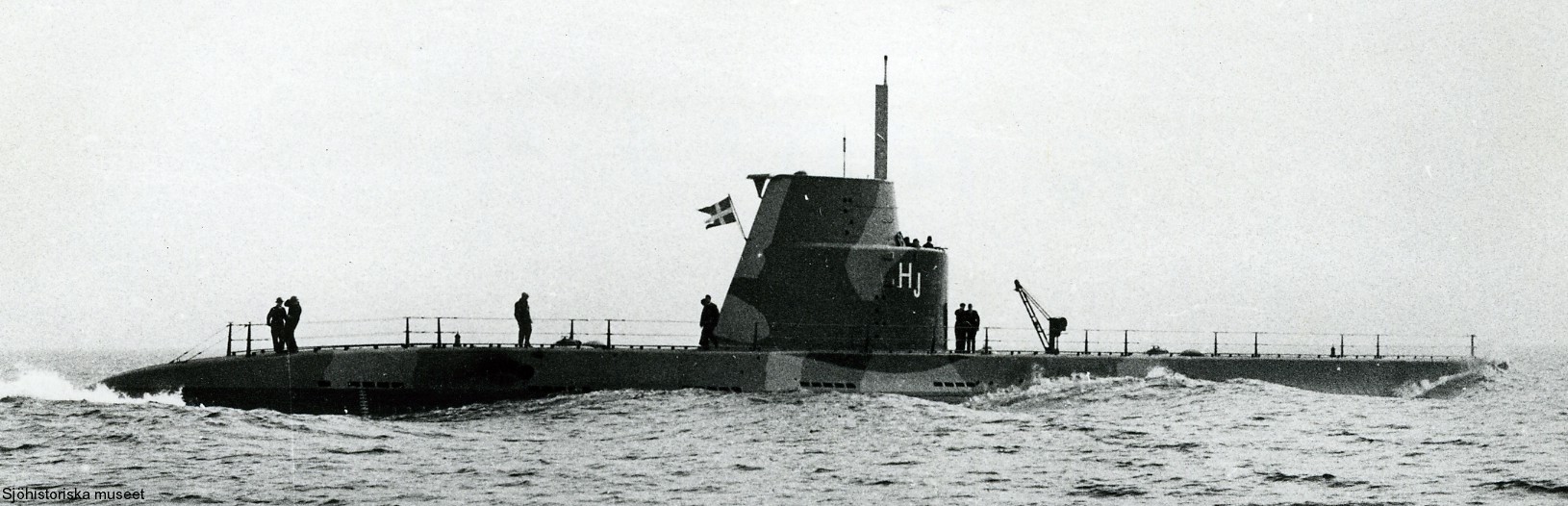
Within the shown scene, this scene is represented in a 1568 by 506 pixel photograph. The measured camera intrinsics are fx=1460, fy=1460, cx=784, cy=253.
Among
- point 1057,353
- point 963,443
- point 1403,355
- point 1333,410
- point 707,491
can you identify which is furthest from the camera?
point 1403,355

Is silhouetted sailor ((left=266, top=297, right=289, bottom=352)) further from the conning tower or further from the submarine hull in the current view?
the conning tower

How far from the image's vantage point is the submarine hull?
21.7 meters

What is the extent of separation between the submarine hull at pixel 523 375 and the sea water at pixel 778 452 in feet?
1.83

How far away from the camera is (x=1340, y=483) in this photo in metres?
14.2

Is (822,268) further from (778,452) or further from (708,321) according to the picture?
(778,452)

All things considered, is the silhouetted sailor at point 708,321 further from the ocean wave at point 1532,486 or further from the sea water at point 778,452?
the ocean wave at point 1532,486

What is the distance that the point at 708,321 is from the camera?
24.5 m

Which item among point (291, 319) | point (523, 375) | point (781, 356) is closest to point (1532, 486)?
point (781, 356)

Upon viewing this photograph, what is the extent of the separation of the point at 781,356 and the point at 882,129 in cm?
423

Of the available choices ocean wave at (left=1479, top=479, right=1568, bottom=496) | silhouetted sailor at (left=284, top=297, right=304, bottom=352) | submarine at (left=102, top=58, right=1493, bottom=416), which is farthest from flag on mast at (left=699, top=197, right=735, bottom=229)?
ocean wave at (left=1479, top=479, right=1568, bottom=496)

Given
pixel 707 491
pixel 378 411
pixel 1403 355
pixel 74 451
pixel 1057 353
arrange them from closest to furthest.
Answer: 1. pixel 707 491
2. pixel 74 451
3. pixel 378 411
4. pixel 1057 353
5. pixel 1403 355

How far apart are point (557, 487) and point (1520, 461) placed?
414 inches

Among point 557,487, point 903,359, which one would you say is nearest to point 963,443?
point 557,487

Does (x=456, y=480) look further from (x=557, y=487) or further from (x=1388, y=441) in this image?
(x=1388, y=441)
